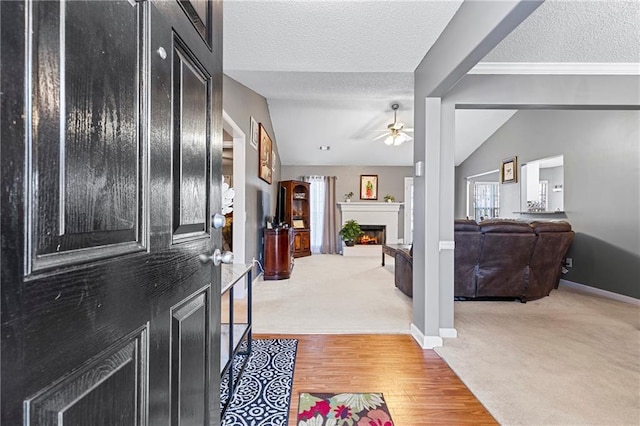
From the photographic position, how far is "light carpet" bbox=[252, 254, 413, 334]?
2.86 metres

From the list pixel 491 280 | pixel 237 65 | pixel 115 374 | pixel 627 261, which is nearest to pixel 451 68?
pixel 237 65

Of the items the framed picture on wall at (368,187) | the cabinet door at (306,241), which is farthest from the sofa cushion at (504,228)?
the framed picture on wall at (368,187)

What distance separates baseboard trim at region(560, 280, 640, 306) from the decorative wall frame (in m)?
5.04

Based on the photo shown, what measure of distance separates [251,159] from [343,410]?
343 centimetres

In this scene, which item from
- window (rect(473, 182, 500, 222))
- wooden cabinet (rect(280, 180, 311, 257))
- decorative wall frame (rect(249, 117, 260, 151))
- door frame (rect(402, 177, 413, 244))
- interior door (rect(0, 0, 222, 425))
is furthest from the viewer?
door frame (rect(402, 177, 413, 244))

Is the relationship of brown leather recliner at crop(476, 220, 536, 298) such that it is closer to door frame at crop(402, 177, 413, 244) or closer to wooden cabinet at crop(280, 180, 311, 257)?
wooden cabinet at crop(280, 180, 311, 257)

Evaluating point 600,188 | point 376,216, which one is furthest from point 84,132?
point 376,216

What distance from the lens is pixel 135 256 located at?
0.62 m

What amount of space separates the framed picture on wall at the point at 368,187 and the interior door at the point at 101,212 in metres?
7.56

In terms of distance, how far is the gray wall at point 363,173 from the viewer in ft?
27.3

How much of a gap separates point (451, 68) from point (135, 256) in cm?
210

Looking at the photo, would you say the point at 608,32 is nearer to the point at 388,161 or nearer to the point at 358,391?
the point at 358,391

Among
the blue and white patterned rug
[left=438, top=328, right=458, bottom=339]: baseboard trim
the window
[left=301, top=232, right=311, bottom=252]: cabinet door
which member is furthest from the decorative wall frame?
the window

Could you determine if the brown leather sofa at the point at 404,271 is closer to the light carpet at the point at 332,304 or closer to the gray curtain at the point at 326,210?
the light carpet at the point at 332,304
